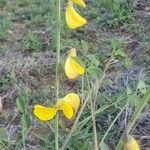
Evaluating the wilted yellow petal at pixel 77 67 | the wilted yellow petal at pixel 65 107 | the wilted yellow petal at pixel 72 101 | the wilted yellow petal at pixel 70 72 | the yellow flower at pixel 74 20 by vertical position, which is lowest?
the wilted yellow petal at pixel 72 101

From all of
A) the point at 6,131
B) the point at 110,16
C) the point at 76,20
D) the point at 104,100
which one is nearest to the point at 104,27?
the point at 110,16

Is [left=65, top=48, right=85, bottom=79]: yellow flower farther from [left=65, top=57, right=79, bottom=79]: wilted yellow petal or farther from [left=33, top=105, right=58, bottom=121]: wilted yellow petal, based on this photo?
[left=33, top=105, right=58, bottom=121]: wilted yellow petal

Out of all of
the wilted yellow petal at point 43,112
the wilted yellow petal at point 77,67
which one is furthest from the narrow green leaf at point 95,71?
the wilted yellow petal at point 43,112

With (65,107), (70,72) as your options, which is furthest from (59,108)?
(70,72)

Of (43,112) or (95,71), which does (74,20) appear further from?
(43,112)

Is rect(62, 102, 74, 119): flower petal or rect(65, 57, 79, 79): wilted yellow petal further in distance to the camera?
rect(65, 57, 79, 79): wilted yellow petal

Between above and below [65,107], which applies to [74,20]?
above

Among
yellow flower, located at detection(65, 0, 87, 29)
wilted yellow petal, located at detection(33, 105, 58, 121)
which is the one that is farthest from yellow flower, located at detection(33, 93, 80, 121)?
yellow flower, located at detection(65, 0, 87, 29)

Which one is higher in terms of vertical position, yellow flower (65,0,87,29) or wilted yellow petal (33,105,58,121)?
yellow flower (65,0,87,29)

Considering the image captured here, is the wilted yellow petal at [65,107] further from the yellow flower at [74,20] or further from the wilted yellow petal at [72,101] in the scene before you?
the yellow flower at [74,20]
